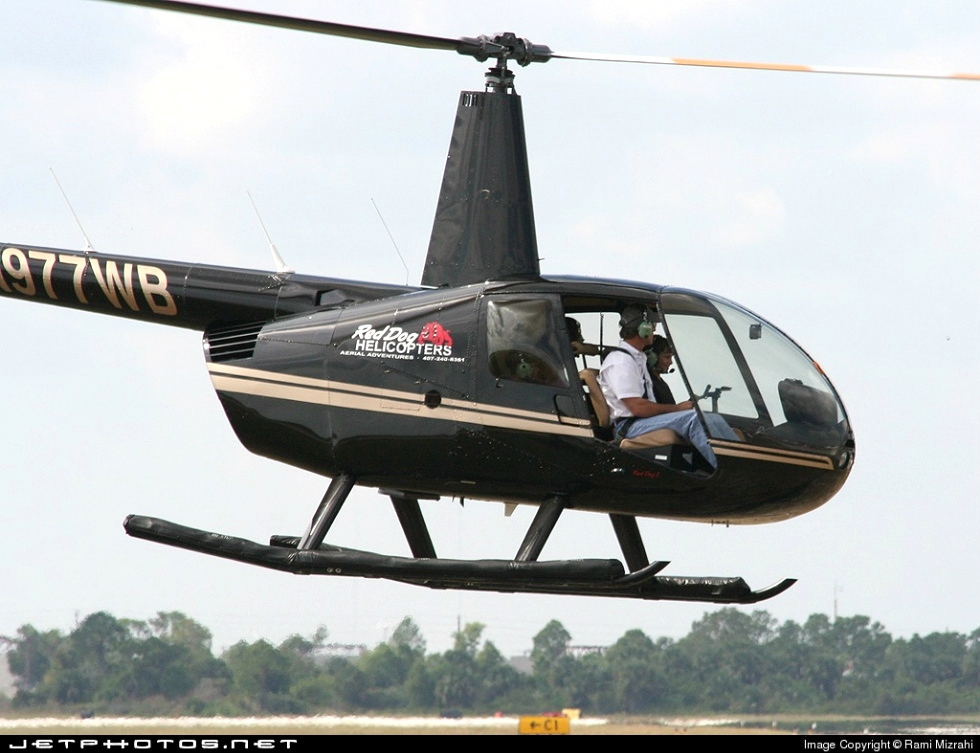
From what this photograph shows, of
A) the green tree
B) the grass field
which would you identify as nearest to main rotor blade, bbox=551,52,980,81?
the grass field

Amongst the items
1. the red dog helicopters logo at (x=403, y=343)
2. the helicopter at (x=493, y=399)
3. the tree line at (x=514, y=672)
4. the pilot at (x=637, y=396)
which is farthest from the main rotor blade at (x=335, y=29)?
the tree line at (x=514, y=672)

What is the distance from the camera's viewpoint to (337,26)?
11.4 metres

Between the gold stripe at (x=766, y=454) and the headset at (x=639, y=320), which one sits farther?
the headset at (x=639, y=320)

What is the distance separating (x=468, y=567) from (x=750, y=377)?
2.15 m

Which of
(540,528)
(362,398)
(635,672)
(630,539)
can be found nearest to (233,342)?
(362,398)

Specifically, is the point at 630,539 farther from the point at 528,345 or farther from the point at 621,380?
the point at 528,345

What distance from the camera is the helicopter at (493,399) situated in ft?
35.0

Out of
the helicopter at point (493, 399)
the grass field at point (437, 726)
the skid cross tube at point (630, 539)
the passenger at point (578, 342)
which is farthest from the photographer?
the grass field at point (437, 726)

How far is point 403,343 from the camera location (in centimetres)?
1116

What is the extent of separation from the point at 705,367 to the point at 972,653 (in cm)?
2900

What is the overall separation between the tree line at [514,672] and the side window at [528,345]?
635 inches

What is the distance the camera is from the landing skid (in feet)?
34.3

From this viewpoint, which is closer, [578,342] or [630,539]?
[578,342]

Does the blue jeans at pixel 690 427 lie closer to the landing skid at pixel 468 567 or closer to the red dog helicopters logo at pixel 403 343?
the landing skid at pixel 468 567
